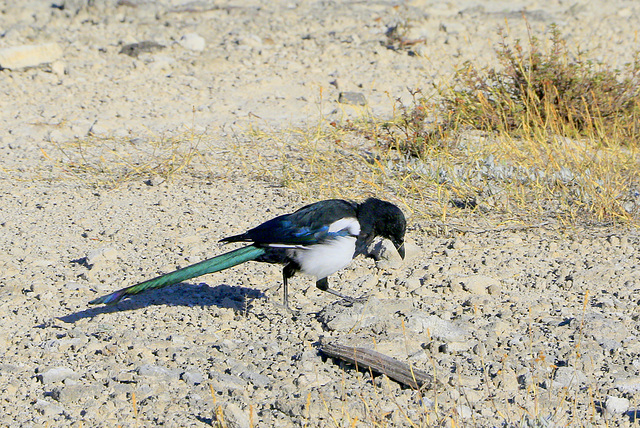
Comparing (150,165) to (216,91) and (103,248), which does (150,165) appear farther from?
(216,91)

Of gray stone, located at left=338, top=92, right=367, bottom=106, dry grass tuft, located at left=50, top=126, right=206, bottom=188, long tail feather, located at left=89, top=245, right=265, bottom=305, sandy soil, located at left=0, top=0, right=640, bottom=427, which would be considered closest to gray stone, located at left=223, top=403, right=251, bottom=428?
sandy soil, located at left=0, top=0, right=640, bottom=427

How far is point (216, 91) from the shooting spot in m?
8.38

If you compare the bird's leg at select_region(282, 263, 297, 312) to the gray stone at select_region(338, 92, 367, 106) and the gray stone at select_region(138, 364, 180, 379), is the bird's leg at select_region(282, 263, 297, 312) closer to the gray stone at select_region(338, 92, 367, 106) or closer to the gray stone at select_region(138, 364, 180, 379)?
the gray stone at select_region(138, 364, 180, 379)

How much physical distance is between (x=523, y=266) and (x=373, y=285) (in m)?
0.91

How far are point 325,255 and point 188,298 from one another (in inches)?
34.4

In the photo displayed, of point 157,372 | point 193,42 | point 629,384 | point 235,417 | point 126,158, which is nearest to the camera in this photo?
point 235,417

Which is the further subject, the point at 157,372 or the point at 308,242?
the point at 308,242

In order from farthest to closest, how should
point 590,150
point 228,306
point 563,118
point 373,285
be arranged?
1. point 563,118
2. point 590,150
3. point 373,285
4. point 228,306

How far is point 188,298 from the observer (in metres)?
4.45

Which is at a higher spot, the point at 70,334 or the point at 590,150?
the point at 590,150

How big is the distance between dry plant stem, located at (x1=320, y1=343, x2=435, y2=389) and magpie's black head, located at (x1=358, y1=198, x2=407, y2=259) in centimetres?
75

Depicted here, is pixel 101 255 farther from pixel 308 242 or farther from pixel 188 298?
pixel 308 242

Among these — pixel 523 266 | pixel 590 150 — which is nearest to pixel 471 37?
pixel 590 150

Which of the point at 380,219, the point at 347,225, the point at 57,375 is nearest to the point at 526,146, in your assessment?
the point at 380,219
